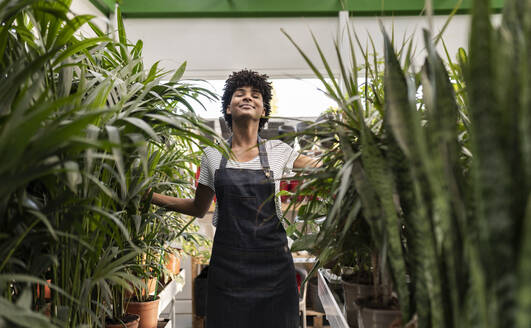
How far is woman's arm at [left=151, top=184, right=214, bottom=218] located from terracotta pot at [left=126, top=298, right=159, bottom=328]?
1.23 feet

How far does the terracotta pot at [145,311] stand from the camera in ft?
4.56

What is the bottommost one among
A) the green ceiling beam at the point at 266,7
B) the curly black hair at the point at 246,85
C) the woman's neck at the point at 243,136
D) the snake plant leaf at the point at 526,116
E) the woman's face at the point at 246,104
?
the snake plant leaf at the point at 526,116

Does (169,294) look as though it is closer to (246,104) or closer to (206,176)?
(206,176)

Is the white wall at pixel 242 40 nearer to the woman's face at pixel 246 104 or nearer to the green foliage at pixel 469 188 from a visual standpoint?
the woman's face at pixel 246 104

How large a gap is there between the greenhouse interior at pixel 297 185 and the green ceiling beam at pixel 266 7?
215cm

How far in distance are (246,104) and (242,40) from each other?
2.35 metres

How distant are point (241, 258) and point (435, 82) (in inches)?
50.1

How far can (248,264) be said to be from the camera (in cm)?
162

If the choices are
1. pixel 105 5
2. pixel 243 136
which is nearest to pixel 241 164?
pixel 243 136

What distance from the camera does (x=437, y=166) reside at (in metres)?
0.48

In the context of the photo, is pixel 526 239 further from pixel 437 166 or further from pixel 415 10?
pixel 415 10

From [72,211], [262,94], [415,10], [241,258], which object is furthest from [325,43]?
[72,211]

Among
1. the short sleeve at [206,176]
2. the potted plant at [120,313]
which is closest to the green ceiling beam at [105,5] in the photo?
the short sleeve at [206,176]

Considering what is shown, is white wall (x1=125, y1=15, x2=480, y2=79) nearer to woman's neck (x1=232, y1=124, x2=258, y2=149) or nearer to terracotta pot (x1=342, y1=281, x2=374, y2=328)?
woman's neck (x1=232, y1=124, x2=258, y2=149)
